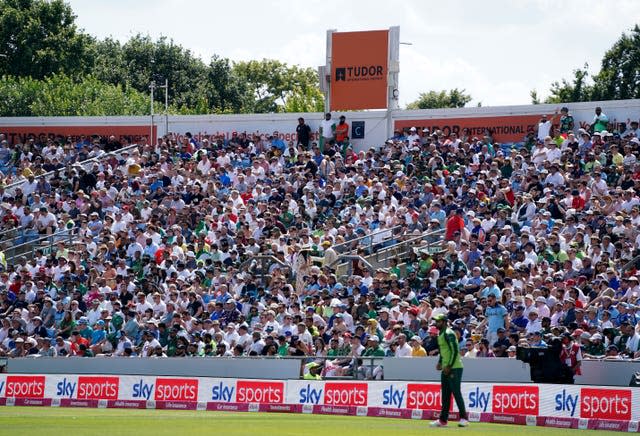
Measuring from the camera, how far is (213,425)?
70.0 ft

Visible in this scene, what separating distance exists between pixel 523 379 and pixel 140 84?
74.2m

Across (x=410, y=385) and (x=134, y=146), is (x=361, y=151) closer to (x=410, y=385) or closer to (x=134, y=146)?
(x=134, y=146)

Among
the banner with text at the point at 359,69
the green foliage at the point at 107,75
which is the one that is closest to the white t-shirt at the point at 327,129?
the banner with text at the point at 359,69

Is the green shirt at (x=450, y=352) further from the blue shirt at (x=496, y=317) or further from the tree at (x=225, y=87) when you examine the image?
the tree at (x=225, y=87)

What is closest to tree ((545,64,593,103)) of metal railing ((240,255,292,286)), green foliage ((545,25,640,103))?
green foliage ((545,25,640,103))

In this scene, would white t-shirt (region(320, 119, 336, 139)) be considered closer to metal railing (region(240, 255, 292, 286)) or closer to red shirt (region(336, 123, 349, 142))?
red shirt (region(336, 123, 349, 142))

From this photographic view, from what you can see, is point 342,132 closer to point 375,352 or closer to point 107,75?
point 375,352

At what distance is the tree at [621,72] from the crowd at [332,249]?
3773 cm

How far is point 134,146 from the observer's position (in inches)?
1748

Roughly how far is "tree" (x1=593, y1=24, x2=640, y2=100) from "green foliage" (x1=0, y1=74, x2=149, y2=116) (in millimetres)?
28306

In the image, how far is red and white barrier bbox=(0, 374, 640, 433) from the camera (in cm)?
2144

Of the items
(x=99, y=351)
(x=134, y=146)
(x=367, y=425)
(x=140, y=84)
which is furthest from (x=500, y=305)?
(x=140, y=84)

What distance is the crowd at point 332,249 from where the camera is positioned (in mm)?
26234

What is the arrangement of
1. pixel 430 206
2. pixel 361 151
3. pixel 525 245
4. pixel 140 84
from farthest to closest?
1. pixel 140 84
2. pixel 361 151
3. pixel 430 206
4. pixel 525 245
